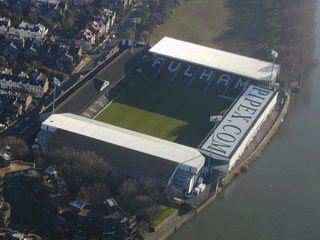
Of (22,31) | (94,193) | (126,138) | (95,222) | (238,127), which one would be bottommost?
(95,222)

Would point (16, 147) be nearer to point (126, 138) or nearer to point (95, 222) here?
point (126, 138)

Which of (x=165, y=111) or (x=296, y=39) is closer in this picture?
(x=165, y=111)

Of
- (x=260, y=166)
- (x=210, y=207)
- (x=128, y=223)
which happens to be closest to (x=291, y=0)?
(x=260, y=166)

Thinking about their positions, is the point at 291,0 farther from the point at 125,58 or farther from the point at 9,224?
the point at 9,224

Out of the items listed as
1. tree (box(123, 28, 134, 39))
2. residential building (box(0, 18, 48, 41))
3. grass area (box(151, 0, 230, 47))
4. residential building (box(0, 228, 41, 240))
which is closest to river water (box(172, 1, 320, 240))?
residential building (box(0, 228, 41, 240))

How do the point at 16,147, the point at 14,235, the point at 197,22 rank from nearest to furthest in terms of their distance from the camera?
the point at 14,235 < the point at 16,147 < the point at 197,22

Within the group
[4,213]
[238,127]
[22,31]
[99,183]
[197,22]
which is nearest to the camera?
[4,213]

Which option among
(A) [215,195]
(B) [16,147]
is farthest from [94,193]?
(A) [215,195]
